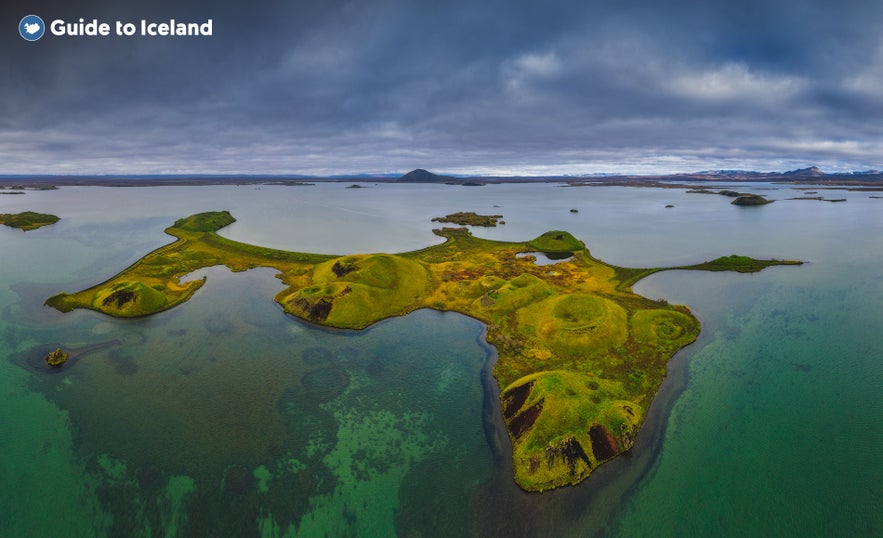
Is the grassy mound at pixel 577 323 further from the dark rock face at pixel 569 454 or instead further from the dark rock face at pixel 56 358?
the dark rock face at pixel 56 358

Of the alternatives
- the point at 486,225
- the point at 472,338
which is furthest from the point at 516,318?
the point at 486,225

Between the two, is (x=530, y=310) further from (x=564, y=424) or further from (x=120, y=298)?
(x=120, y=298)

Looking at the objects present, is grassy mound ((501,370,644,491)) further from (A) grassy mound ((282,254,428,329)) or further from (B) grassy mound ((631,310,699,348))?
(A) grassy mound ((282,254,428,329))

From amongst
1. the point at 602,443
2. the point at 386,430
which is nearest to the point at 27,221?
the point at 386,430

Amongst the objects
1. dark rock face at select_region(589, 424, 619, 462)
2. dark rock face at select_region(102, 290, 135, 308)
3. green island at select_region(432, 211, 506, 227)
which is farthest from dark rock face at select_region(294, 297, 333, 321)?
green island at select_region(432, 211, 506, 227)

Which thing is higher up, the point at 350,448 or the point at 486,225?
the point at 486,225

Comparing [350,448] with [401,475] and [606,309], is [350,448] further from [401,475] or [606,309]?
[606,309]
